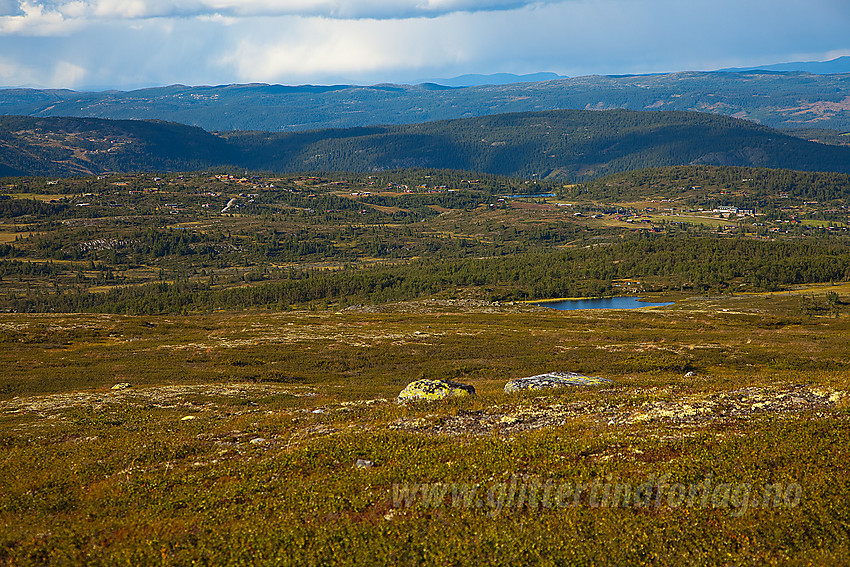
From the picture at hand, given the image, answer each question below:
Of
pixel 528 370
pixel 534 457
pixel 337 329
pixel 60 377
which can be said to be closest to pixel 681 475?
pixel 534 457

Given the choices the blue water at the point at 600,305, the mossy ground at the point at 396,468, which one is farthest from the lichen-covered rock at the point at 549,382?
the blue water at the point at 600,305

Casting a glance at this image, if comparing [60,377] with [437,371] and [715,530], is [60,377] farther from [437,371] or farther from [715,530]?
[715,530]

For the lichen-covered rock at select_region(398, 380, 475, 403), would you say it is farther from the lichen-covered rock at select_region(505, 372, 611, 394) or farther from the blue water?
the blue water

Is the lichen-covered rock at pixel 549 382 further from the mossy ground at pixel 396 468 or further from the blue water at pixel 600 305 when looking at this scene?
the blue water at pixel 600 305

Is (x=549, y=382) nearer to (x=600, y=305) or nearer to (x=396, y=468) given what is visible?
(x=396, y=468)

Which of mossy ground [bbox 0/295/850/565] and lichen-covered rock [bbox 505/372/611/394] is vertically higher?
mossy ground [bbox 0/295/850/565]

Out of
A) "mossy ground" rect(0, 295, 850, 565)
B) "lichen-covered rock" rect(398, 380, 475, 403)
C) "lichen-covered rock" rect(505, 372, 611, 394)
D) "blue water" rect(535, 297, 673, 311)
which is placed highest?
"mossy ground" rect(0, 295, 850, 565)

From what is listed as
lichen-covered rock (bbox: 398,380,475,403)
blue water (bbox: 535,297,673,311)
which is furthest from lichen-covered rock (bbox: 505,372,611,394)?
blue water (bbox: 535,297,673,311)

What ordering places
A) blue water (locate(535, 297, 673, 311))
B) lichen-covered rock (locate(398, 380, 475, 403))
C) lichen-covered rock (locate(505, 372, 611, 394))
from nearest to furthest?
lichen-covered rock (locate(398, 380, 475, 403))
lichen-covered rock (locate(505, 372, 611, 394))
blue water (locate(535, 297, 673, 311))

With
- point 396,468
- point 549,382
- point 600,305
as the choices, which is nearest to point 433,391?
point 549,382

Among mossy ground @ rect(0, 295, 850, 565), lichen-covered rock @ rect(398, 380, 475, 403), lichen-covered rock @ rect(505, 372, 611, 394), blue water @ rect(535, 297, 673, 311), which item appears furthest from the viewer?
blue water @ rect(535, 297, 673, 311)
